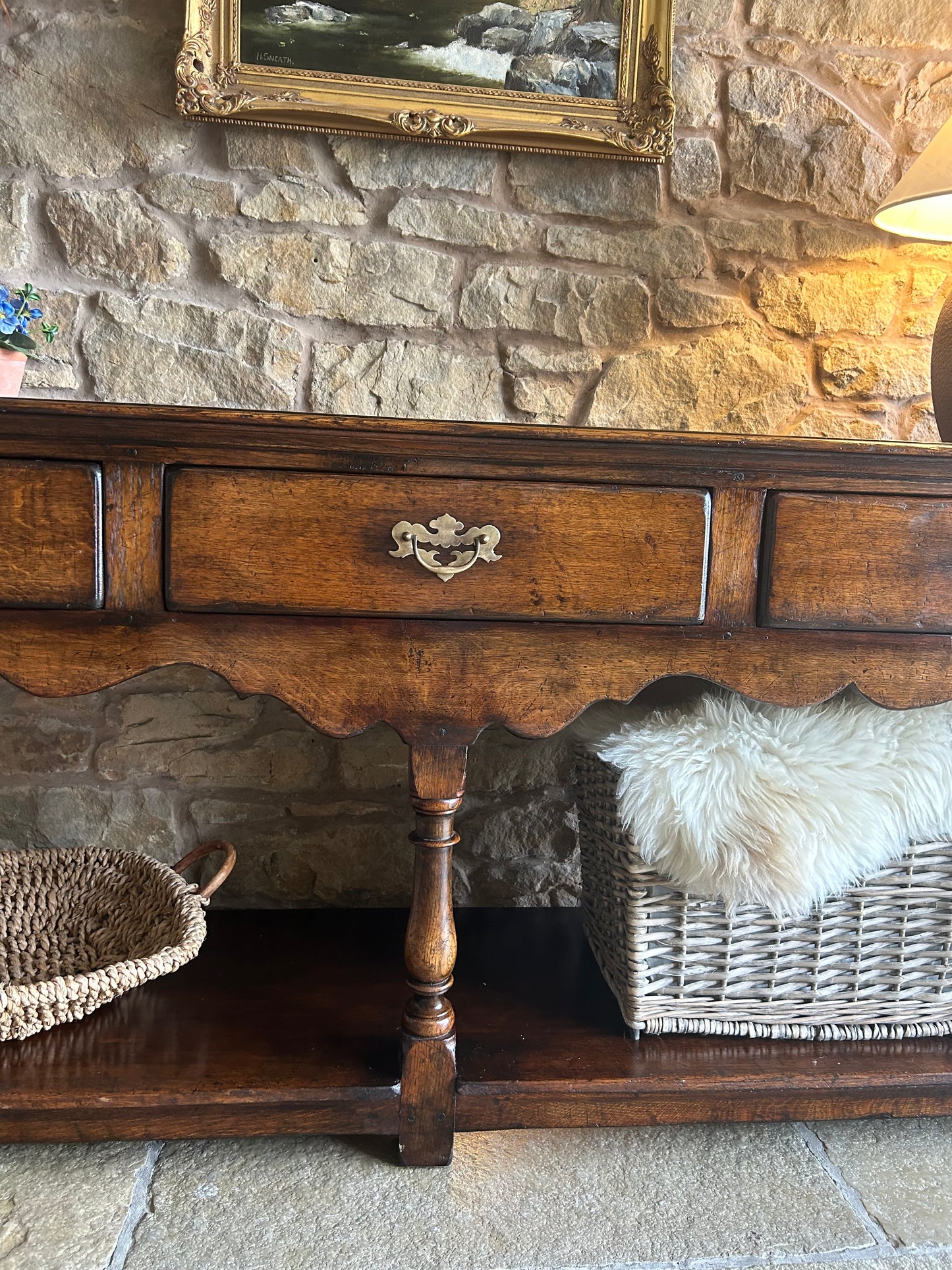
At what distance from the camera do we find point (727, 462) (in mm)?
979

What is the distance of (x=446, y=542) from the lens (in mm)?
955

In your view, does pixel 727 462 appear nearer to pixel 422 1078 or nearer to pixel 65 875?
pixel 422 1078

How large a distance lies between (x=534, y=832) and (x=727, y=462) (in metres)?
0.85

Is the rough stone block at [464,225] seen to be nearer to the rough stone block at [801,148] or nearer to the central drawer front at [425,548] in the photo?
the rough stone block at [801,148]

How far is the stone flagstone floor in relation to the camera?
930 mm

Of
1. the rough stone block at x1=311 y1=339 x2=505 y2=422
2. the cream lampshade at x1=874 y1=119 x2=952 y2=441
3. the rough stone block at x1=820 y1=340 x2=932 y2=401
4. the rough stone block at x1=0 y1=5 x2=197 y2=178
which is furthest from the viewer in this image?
the rough stone block at x1=820 y1=340 x2=932 y2=401

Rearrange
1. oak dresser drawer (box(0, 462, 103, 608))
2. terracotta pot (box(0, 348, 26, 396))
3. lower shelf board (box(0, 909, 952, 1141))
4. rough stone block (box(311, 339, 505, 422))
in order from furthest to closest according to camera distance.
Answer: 1. rough stone block (box(311, 339, 505, 422))
2. terracotta pot (box(0, 348, 26, 396))
3. lower shelf board (box(0, 909, 952, 1141))
4. oak dresser drawer (box(0, 462, 103, 608))

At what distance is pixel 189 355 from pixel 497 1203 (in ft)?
4.19

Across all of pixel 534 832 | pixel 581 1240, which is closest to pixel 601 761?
pixel 534 832

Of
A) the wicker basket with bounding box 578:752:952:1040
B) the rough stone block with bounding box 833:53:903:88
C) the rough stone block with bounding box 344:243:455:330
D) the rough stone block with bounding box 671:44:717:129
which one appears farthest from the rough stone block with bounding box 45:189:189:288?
the rough stone block with bounding box 833:53:903:88

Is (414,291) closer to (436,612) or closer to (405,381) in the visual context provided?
(405,381)

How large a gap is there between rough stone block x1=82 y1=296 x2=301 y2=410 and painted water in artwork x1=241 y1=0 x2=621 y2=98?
1.34 feet

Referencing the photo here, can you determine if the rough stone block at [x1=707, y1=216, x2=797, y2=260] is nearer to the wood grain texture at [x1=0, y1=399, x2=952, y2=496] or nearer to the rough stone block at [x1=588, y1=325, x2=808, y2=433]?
the rough stone block at [x1=588, y1=325, x2=808, y2=433]

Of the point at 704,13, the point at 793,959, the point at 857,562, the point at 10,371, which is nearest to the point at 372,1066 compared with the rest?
the point at 793,959
